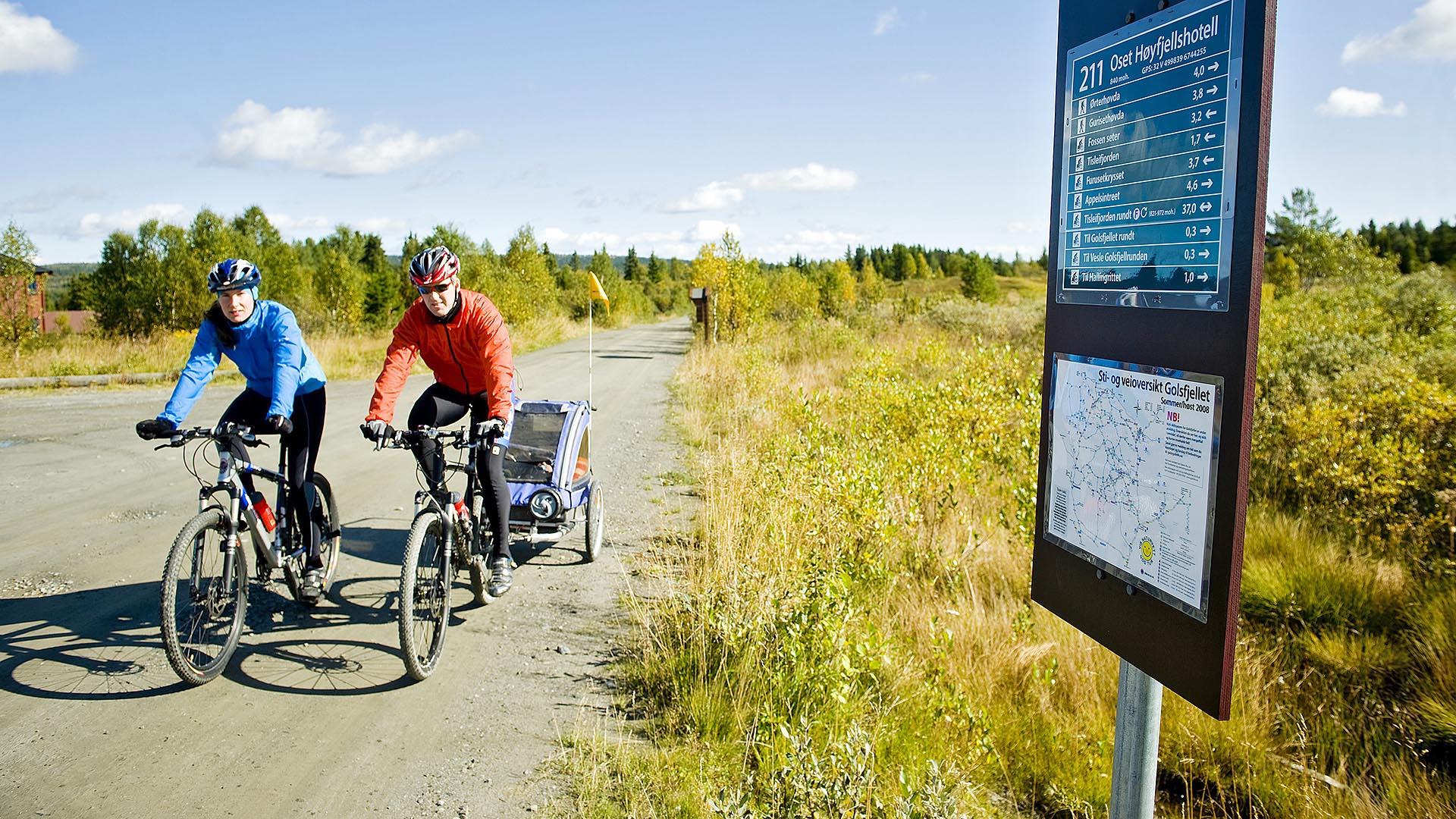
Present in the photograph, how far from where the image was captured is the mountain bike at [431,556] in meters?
4.26

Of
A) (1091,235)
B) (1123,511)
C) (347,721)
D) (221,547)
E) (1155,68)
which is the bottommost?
(347,721)

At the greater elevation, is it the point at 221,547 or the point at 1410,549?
the point at 221,547

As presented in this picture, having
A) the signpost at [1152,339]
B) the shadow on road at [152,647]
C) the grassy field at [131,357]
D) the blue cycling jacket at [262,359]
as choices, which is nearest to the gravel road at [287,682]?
the shadow on road at [152,647]

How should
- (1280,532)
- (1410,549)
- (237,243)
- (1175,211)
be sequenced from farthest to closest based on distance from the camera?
(237,243)
(1280,532)
(1410,549)
(1175,211)

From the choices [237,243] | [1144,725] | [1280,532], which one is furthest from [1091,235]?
[237,243]

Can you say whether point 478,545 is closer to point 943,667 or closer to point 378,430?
point 378,430

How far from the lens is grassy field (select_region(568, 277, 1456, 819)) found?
3580 millimetres

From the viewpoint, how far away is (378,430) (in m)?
4.48

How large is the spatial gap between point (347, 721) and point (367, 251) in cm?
7454

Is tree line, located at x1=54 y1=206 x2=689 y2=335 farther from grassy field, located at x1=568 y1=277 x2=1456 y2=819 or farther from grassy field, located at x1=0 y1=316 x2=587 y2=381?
grassy field, located at x1=568 y1=277 x2=1456 y2=819

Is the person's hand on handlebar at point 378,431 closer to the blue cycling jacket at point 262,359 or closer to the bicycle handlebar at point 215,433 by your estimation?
the blue cycling jacket at point 262,359

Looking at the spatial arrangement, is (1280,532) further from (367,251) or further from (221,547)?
(367,251)

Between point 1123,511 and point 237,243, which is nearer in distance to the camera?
point 1123,511

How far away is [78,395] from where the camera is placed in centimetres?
1482
